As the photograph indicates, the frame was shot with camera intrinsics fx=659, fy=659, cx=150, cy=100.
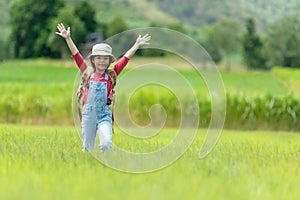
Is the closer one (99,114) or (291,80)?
(99,114)

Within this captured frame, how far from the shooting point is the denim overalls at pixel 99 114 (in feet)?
20.9

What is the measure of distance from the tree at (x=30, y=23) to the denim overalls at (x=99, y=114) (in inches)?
2421

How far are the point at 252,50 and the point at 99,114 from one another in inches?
2609

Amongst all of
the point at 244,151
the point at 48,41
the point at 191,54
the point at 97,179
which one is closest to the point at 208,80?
the point at 191,54

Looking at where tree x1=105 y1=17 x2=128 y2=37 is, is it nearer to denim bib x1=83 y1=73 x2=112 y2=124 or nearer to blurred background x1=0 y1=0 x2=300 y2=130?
blurred background x1=0 y1=0 x2=300 y2=130

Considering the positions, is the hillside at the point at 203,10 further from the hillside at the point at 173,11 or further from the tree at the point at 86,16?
the tree at the point at 86,16

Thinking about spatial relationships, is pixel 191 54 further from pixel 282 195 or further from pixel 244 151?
pixel 282 195

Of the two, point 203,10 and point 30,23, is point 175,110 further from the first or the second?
point 203,10

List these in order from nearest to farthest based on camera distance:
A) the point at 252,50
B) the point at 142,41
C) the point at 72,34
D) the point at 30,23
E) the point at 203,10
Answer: the point at 142,41
the point at 72,34
the point at 30,23
the point at 252,50
the point at 203,10

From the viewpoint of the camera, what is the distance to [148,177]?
198 inches

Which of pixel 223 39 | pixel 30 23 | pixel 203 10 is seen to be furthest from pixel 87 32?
pixel 203 10

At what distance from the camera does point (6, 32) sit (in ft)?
272

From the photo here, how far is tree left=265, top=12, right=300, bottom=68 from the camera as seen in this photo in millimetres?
69188

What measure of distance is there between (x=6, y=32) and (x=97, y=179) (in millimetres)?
80568
